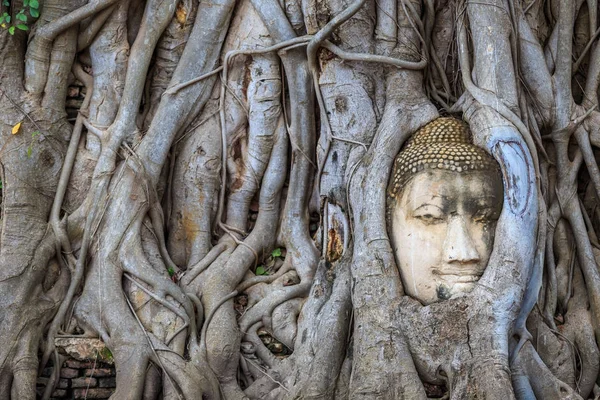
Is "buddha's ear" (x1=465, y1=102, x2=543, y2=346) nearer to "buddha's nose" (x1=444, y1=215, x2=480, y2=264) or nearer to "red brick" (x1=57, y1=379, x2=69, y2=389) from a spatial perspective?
"buddha's nose" (x1=444, y1=215, x2=480, y2=264)

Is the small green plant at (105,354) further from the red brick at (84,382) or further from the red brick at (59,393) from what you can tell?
the red brick at (59,393)

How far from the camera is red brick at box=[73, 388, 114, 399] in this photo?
4.79 meters

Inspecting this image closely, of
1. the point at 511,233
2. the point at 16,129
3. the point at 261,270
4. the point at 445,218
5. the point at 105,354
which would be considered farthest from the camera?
the point at 261,270

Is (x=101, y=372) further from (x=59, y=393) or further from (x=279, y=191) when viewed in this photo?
(x=279, y=191)

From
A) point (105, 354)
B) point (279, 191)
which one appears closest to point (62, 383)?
point (105, 354)

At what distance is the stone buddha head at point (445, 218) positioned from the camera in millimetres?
4223

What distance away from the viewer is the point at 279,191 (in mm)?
5254

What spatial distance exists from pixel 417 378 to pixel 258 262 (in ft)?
4.65

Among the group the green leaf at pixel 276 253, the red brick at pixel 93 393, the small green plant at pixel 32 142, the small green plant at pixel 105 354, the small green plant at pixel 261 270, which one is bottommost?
the red brick at pixel 93 393

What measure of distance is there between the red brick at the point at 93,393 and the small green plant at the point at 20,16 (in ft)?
6.58

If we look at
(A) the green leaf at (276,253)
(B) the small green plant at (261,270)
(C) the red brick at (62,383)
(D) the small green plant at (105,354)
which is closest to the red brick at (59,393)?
(C) the red brick at (62,383)

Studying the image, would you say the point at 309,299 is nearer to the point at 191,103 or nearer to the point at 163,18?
the point at 191,103

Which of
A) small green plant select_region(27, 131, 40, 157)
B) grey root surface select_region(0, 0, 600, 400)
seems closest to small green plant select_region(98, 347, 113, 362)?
grey root surface select_region(0, 0, 600, 400)

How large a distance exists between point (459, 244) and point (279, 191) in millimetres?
1396
